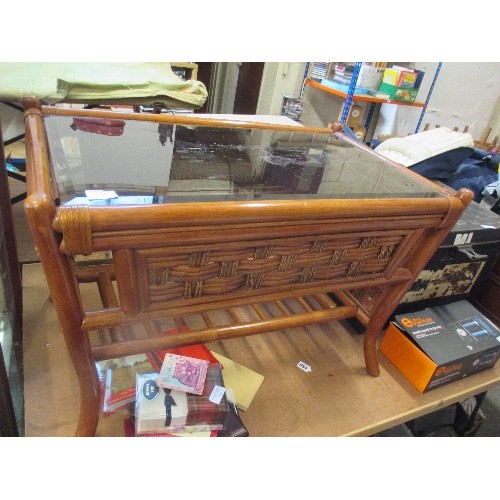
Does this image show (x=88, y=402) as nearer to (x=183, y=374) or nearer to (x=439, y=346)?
(x=183, y=374)

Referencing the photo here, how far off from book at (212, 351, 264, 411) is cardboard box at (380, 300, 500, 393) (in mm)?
395

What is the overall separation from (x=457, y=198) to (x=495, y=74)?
2.44 meters

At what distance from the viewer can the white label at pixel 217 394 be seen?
0.75 m

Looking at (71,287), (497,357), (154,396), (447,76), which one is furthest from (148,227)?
(447,76)

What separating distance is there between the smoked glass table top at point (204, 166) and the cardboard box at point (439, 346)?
0.43m

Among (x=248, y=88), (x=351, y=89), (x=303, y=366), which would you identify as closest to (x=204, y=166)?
(x=303, y=366)

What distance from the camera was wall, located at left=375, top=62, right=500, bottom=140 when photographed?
2.54 metres

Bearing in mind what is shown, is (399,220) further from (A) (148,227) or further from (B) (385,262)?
(A) (148,227)

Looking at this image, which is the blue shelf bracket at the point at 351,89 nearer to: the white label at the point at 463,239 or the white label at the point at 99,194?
the white label at the point at 463,239

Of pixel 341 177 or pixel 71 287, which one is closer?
pixel 71 287

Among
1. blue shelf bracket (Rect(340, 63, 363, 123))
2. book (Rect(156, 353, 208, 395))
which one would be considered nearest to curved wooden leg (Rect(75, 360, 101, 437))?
book (Rect(156, 353, 208, 395))

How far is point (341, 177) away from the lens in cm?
83

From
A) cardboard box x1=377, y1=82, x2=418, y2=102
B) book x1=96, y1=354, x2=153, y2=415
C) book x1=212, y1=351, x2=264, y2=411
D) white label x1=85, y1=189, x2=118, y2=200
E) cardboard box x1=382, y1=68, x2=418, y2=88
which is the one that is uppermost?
cardboard box x1=382, y1=68, x2=418, y2=88

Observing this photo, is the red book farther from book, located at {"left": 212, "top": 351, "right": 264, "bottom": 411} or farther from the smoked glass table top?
the smoked glass table top
